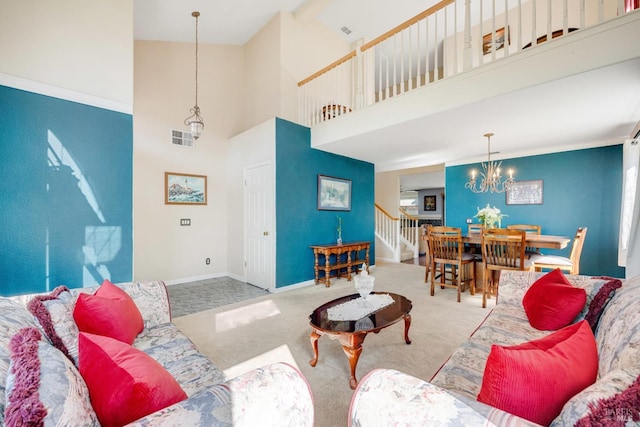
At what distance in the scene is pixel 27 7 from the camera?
219 cm

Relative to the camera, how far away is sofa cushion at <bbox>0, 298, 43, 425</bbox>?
0.66 m

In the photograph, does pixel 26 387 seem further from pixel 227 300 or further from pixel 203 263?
pixel 203 263

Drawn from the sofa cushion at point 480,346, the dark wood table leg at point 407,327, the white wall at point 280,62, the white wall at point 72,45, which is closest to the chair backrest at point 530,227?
the sofa cushion at point 480,346

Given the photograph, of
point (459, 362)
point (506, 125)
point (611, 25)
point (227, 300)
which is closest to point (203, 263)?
point (227, 300)

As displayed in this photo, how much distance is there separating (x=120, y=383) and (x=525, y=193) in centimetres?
628

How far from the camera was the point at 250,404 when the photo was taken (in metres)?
0.74

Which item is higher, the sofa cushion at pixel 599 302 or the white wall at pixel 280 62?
the white wall at pixel 280 62

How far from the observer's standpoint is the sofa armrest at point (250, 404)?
663 mm

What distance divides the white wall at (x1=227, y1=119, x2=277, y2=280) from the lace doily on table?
8.85 feet

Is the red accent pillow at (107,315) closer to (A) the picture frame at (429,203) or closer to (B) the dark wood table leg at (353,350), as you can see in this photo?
(B) the dark wood table leg at (353,350)

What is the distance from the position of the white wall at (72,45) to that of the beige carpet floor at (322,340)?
8.35ft

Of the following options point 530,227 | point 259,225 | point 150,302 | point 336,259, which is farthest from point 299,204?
point 530,227

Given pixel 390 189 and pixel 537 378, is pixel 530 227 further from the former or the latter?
pixel 537 378

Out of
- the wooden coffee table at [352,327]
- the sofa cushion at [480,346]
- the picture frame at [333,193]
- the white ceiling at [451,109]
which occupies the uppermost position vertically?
the white ceiling at [451,109]
